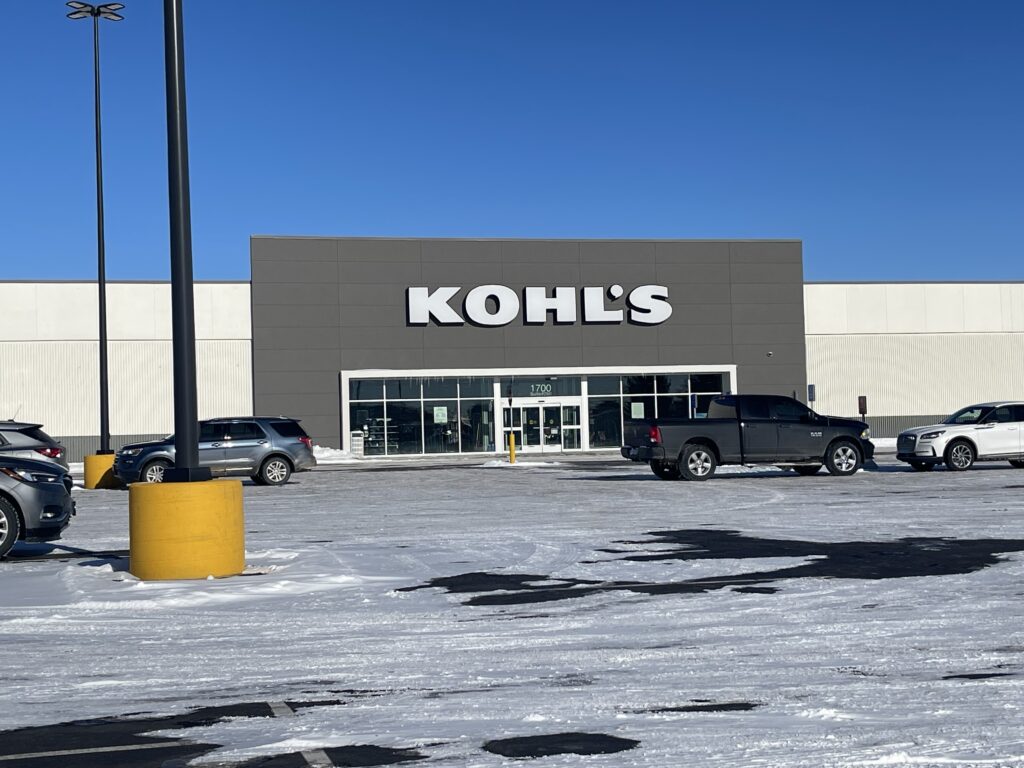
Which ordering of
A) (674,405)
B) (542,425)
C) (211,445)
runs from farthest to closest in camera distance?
(674,405)
(542,425)
(211,445)

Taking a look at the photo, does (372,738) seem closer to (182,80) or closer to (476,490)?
(182,80)

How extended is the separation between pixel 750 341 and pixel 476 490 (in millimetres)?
30156

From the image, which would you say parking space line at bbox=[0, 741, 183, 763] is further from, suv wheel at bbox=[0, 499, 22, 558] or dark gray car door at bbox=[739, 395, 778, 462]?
dark gray car door at bbox=[739, 395, 778, 462]

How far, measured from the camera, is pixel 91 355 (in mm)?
47125

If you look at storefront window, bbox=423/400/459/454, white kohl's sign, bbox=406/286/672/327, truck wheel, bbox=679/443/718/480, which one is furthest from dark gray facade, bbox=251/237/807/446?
truck wheel, bbox=679/443/718/480

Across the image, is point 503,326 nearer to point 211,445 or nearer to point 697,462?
point 211,445

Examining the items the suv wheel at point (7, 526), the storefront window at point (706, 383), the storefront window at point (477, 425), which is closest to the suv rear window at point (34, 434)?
the suv wheel at point (7, 526)

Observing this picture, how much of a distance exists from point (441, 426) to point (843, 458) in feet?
80.1

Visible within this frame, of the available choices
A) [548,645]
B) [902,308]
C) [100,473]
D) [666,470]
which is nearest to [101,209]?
[100,473]

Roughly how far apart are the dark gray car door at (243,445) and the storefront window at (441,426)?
21.3 meters

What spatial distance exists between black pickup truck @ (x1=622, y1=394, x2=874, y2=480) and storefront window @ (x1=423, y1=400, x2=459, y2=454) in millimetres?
22661

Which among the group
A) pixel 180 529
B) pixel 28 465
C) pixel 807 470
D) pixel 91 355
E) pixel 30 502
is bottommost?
pixel 807 470

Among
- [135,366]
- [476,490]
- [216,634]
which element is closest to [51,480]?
[216,634]

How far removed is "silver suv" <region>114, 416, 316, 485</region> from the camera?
2706cm
